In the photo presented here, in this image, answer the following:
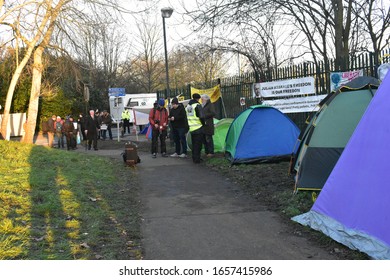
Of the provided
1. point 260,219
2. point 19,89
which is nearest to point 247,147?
point 260,219

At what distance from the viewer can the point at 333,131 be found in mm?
6828

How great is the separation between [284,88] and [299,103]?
2.10 feet

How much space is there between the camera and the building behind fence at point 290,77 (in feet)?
32.3

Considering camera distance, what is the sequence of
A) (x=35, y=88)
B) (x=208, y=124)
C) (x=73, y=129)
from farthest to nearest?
(x=73, y=129) → (x=35, y=88) → (x=208, y=124)

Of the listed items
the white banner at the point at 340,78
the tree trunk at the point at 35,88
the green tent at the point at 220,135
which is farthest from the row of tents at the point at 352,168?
the tree trunk at the point at 35,88

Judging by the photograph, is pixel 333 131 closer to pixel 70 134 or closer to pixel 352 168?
pixel 352 168

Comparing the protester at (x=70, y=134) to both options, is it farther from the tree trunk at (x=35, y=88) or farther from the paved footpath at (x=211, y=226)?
the paved footpath at (x=211, y=226)

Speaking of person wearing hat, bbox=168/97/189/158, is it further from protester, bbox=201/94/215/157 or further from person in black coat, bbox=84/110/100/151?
person in black coat, bbox=84/110/100/151

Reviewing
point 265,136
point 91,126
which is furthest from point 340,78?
point 91,126

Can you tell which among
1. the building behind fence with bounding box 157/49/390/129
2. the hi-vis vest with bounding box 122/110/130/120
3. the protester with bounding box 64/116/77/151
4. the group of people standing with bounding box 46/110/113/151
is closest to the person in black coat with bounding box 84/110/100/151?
the group of people standing with bounding box 46/110/113/151

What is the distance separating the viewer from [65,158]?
37.8ft

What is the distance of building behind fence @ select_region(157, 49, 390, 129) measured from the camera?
9836mm

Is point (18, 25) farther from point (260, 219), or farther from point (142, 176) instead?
point (260, 219)

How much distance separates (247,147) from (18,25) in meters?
8.68
